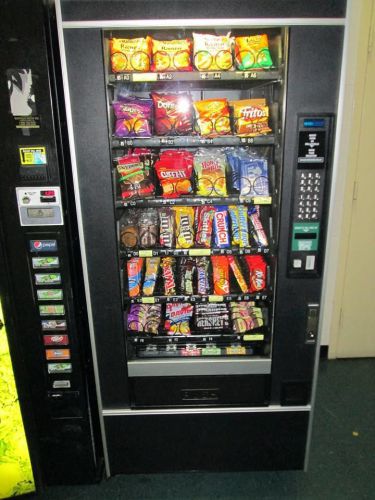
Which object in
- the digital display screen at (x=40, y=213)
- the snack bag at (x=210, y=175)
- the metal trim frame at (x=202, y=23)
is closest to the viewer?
the metal trim frame at (x=202, y=23)

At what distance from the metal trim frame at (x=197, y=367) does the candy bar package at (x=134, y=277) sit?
0.32 meters

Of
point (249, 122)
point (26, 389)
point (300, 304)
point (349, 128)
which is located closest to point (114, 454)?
point (26, 389)

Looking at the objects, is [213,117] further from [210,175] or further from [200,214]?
[200,214]

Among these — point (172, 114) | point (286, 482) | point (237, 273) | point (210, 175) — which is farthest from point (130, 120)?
point (286, 482)

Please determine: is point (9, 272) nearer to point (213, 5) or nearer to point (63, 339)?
point (63, 339)

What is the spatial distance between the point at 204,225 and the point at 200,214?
78mm

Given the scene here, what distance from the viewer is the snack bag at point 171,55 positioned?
4.75ft

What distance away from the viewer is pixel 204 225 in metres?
1.72

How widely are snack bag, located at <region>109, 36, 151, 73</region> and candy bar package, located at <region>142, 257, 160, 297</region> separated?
34.8 inches

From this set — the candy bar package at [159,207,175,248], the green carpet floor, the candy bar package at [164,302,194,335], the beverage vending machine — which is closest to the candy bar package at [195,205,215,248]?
the beverage vending machine

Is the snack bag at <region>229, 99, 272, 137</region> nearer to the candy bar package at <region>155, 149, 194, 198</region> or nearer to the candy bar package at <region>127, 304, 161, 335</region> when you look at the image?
the candy bar package at <region>155, 149, 194, 198</region>

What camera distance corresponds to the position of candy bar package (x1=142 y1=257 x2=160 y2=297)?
1670 millimetres

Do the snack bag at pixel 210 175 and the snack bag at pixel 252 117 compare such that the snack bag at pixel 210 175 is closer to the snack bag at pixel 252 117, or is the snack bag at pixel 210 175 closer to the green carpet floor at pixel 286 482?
the snack bag at pixel 252 117

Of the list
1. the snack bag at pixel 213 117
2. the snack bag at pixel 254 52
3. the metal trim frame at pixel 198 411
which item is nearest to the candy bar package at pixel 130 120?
the snack bag at pixel 213 117
